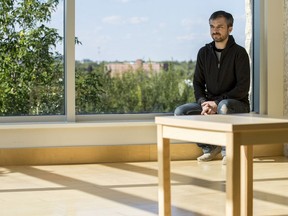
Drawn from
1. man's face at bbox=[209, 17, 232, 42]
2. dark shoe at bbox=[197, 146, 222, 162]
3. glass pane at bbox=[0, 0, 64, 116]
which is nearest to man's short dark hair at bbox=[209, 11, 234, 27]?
man's face at bbox=[209, 17, 232, 42]

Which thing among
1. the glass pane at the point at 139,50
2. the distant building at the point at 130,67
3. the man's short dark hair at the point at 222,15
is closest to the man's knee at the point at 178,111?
the glass pane at the point at 139,50

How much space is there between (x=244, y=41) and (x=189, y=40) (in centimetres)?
51

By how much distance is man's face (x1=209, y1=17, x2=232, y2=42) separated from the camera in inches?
220

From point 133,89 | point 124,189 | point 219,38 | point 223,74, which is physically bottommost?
point 124,189

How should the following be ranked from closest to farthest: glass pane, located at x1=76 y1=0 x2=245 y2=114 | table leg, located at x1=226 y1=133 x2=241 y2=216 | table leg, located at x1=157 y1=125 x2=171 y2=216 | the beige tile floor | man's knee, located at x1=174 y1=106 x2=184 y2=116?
1. table leg, located at x1=226 y1=133 x2=241 y2=216
2. table leg, located at x1=157 y1=125 x2=171 y2=216
3. the beige tile floor
4. man's knee, located at x1=174 y1=106 x2=184 y2=116
5. glass pane, located at x1=76 y1=0 x2=245 y2=114

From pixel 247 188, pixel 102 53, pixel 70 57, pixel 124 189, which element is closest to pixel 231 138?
pixel 247 188

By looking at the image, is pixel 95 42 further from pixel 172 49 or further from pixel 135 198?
pixel 135 198

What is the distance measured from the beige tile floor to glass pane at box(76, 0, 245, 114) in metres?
0.69

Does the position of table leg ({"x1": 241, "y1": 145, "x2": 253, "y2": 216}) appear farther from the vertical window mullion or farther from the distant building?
the distant building

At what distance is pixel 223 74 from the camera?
5.70m

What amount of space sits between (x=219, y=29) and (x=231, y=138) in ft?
9.34

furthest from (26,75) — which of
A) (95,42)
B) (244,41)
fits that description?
(244,41)

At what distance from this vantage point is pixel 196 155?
6027 millimetres

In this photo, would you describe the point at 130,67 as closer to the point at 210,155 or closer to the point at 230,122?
the point at 210,155
